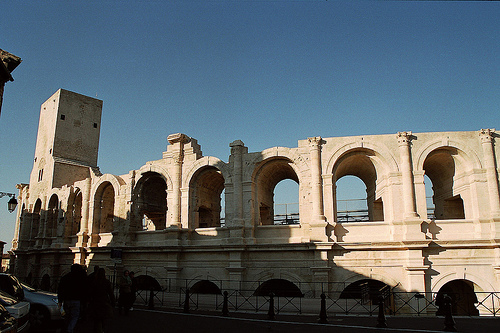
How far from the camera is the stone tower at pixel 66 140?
104 ft

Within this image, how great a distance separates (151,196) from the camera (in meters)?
26.2

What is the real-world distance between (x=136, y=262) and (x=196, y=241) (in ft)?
13.3

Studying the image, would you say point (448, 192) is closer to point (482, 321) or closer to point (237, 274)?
point (482, 321)

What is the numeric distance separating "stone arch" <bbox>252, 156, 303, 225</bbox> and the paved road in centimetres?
772

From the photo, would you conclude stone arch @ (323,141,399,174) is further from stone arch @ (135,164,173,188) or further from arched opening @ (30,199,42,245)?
arched opening @ (30,199,42,245)

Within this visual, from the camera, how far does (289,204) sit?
96.8ft

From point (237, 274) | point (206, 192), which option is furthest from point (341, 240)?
point (206, 192)

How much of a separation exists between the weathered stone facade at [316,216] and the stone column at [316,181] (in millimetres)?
50

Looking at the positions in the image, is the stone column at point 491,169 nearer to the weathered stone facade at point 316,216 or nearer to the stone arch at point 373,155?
the weathered stone facade at point 316,216

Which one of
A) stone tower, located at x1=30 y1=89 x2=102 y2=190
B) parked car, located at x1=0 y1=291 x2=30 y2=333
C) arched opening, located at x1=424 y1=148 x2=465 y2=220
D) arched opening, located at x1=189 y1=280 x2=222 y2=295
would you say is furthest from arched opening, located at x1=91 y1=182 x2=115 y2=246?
arched opening, located at x1=424 y1=148 x2=465 y2=220

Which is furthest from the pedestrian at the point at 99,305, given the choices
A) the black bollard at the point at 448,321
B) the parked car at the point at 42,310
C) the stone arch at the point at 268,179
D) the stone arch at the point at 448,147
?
the stone arch at the point at 448,147

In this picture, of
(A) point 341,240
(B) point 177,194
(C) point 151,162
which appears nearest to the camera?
(A) point 341,240

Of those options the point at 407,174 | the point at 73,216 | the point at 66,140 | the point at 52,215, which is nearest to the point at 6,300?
the point at 407,174

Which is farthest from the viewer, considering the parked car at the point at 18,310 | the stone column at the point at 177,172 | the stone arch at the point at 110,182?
the stone arch at the point at 110,182
